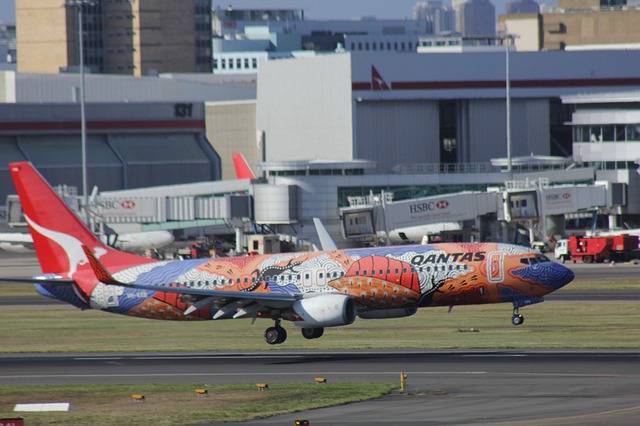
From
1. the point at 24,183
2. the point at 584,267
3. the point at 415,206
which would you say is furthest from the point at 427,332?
the point at 415,206

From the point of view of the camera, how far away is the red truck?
433 ft

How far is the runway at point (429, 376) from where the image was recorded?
4684cm

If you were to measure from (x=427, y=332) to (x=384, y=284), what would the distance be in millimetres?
8891

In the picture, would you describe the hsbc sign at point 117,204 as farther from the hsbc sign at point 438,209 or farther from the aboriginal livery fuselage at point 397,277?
the aboriginal livery fuselage at point 397,277

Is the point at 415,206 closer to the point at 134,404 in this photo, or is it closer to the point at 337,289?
the point at 337,289

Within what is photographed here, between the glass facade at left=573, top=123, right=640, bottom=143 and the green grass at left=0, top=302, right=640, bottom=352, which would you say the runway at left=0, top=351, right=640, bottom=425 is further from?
the glass facade at left=573, top=123, right=640, bottom=143

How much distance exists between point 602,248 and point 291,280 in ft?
228

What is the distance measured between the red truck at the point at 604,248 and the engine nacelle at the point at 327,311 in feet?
233

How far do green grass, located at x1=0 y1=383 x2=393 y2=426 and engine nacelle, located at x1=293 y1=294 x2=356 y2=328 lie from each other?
9.53 metres

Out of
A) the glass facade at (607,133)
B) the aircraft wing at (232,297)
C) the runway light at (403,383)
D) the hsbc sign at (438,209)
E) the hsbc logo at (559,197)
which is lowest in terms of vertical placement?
the runway light at (403,383)

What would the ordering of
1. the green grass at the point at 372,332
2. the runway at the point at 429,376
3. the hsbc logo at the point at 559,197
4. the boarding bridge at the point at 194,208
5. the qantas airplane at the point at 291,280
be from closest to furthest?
the runway at the point at 429,376
the qantas airplane at the point at 291,280
the green grass at the point at 372,332
the hsbc logo at the point at 559,197
the boarding bridge at the point at 194,208

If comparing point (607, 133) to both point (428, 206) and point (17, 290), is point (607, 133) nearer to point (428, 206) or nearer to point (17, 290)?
point (428, 206)

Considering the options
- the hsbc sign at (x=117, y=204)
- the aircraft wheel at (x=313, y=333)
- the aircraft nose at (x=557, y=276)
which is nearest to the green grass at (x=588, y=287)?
the aircraft wheel at (x=313, y=333)

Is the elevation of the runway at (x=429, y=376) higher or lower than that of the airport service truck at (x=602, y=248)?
lower
